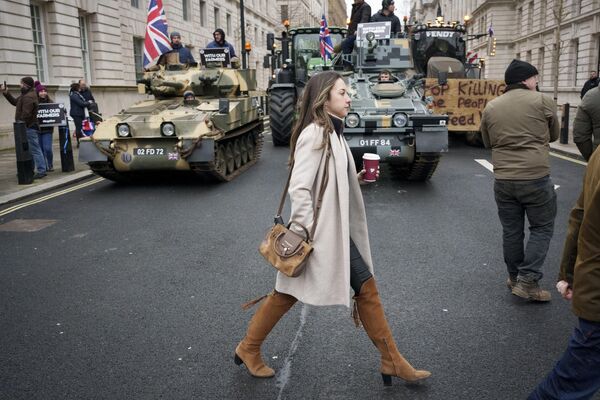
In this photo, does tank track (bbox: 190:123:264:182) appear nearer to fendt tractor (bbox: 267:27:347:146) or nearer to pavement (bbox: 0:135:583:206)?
fendt tractor (bbox: 267:27:347:146)

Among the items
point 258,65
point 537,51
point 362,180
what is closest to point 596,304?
point 362,180

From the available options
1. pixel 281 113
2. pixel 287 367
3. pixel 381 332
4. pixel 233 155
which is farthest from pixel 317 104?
pixel 281 113

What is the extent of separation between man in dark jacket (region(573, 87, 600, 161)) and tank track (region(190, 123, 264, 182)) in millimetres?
6238

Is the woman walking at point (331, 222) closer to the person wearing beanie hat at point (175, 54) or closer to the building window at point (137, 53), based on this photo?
the person wearing beanie hat at point (175, 54)

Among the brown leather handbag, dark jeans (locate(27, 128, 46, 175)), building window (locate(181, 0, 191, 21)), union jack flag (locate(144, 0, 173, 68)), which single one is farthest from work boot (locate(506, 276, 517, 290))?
building window (locate(181, 0, 191, 21))

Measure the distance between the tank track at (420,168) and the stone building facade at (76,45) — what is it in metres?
11.9

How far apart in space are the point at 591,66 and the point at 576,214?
1303 inches

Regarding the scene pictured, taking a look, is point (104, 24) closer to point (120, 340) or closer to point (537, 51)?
point (120, 340)

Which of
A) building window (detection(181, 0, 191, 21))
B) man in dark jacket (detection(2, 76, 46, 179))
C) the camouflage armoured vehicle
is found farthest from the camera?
building window (detection(181, 0, 191, 21))

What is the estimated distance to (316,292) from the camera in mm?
3264

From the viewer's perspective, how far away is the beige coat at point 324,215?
3215mm

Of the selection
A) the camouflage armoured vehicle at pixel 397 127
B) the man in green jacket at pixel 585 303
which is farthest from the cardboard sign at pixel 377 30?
the man in green jacket at pixel 585 303

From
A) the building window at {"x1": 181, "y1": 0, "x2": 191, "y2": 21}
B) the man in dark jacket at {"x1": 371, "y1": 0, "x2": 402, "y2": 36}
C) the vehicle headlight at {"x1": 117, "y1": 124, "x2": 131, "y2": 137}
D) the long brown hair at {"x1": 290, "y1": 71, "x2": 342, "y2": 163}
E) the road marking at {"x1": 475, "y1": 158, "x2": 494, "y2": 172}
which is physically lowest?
the road marking at {"x1": 475, "y1": 158, "x2": 494, "y2": 172}

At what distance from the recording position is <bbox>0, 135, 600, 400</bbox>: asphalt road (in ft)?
11.8
